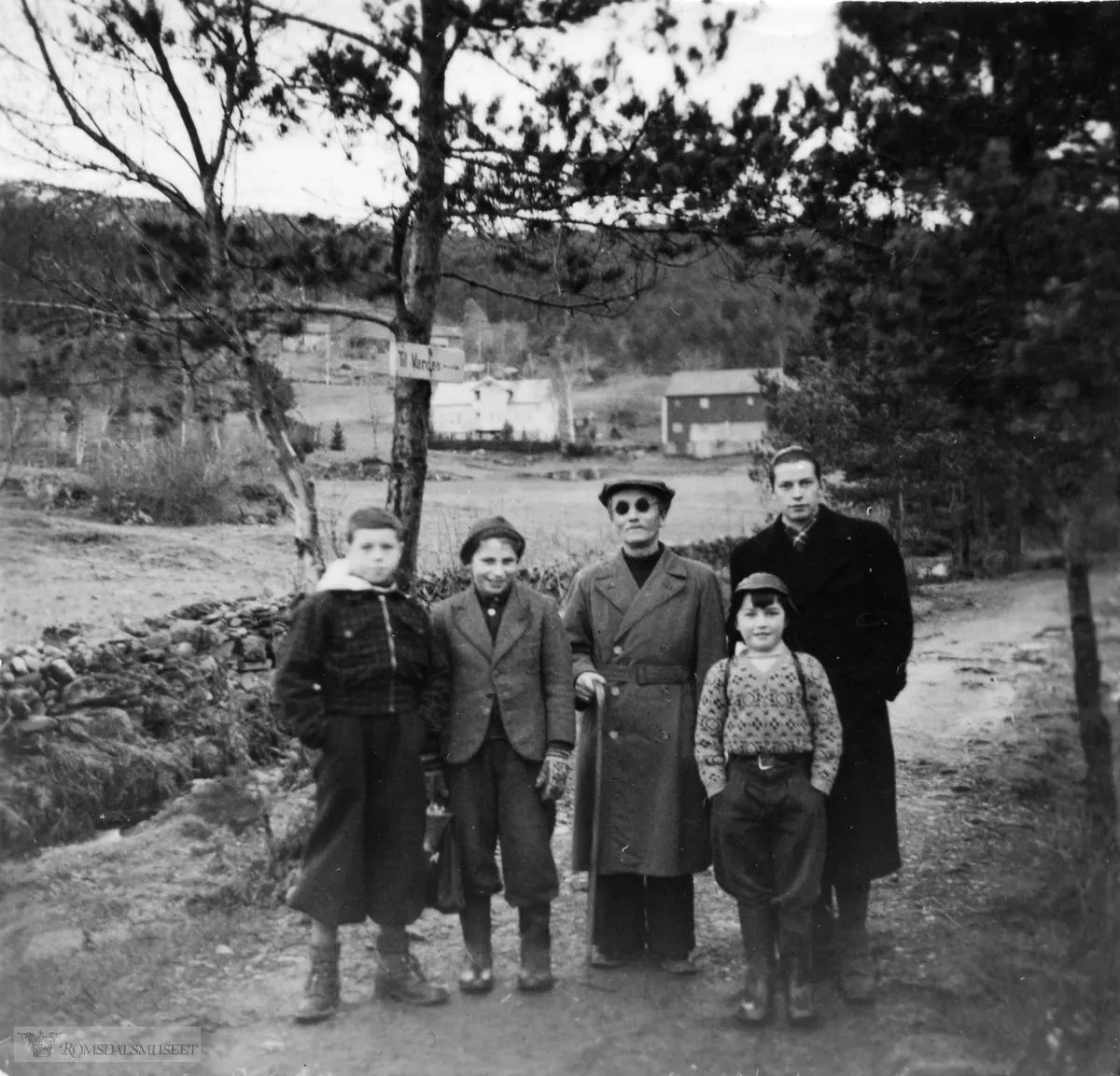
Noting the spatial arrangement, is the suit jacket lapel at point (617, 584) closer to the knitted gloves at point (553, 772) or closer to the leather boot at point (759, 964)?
the knitted gloves at point (553, 772)

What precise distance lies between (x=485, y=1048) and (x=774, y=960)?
3.37 feet

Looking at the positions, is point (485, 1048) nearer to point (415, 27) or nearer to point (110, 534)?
point (110, 534)

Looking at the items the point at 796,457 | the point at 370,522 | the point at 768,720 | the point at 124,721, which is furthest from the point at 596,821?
the point at 124,721

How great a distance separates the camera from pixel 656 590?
3.82m

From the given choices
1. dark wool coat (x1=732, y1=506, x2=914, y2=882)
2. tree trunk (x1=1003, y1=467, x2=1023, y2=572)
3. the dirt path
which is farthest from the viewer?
tree trunk (x1=1003, y1=467, x2=1023, y2=572)

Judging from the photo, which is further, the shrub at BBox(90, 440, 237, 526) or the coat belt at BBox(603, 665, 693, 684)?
the shrub at BBox(90, 440, 237, 526)

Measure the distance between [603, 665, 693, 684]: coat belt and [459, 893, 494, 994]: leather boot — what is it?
0.95 metres

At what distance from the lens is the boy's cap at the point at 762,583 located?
11.2ft

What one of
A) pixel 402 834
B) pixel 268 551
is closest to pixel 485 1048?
pixel 402 834

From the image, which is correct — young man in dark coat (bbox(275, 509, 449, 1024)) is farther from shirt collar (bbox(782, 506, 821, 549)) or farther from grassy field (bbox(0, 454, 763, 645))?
A: shirt collar (bbox(782, 506, 821, 549))

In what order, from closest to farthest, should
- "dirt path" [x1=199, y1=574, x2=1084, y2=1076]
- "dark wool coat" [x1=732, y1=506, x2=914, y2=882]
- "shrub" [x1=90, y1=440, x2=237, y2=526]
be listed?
"dirt path" [x1=199, y1=574, x2=1084, y2=1076]
"dark wool coat" [x1=732, y1=506, x2=914, y2=882]
"shrub" [x1=90, y1=440, x2=237, y2=526]

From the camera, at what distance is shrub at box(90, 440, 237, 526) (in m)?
4.27

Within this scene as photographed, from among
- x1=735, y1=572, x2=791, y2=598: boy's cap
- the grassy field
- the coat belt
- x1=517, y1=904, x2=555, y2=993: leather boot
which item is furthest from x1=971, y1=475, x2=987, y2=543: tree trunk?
x1=517, y1=904, x2=555, y2=993: leather boot

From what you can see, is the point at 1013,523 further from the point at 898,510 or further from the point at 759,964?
the point at 759,964
